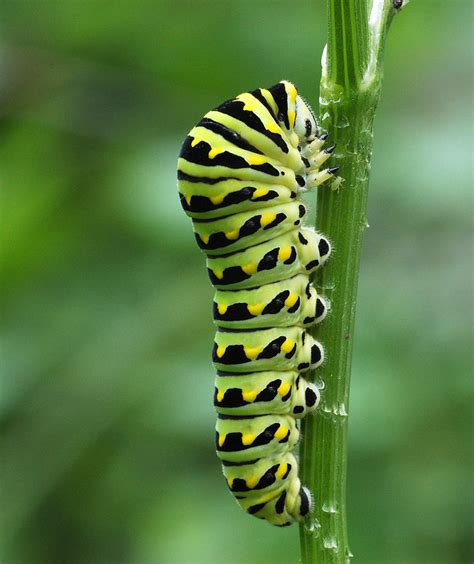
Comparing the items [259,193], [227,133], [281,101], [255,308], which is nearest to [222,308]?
[255,308]

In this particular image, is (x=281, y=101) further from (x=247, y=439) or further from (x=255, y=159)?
(x=247, y=439)

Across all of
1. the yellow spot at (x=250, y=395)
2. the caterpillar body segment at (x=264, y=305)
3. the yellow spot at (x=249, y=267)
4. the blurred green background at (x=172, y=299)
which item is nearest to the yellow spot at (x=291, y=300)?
the caterpillar body segment at (x=264, y=305)

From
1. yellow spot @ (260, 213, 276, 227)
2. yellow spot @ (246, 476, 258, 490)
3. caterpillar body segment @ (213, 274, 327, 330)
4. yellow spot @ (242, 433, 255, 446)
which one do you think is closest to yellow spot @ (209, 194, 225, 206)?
yellow spot @ (260, 213, 276, 227)

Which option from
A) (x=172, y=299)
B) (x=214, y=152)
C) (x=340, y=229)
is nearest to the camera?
(x=340, y=229)

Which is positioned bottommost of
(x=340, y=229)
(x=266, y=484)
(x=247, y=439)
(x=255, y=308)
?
(x=266, y=484)

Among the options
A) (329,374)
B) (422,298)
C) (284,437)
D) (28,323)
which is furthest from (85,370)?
(329,374)

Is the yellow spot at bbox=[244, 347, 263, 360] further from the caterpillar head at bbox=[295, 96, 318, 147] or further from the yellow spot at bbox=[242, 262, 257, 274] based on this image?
the caterpillar head at bbox=[295, 96, 318, 147]

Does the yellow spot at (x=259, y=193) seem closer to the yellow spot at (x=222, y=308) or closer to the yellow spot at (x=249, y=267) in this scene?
the yellow spot at (x=249, y=267)
